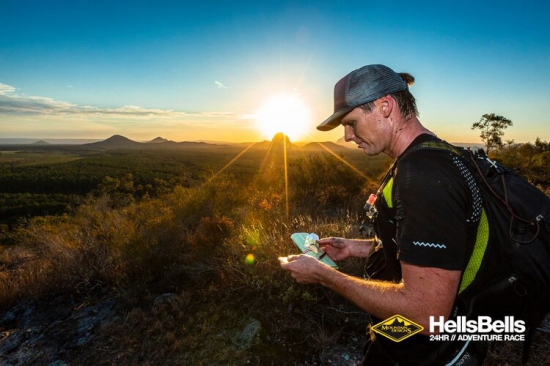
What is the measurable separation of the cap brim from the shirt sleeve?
1.59 feet

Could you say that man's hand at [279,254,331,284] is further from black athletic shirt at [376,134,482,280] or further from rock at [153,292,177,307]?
rock at [153,292,177,307]

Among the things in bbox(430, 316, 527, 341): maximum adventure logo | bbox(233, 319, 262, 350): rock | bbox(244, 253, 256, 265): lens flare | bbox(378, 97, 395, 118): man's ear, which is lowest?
bbox(233, 319, 262, 350): rock

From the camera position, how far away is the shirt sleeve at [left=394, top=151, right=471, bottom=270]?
1094 mm

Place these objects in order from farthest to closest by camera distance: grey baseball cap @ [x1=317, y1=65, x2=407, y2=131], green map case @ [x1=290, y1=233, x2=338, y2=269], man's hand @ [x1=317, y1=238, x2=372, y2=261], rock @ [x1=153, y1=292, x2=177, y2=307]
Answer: rock @ [x1=153, y1=292, x2=177, y2=307] < man's hand @ [x1=317, y1=238, x2=372, y2=261] < green map case @ [x1=290, y1=233, x2=338, y2=269] < grey baseball cap @ [x1=317, y1=65, x2=407, y2=131]

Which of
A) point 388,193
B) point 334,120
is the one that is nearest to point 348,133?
point 334,120

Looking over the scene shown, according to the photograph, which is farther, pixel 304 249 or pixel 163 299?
pixel 163 299

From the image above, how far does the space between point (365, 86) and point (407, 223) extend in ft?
2.39

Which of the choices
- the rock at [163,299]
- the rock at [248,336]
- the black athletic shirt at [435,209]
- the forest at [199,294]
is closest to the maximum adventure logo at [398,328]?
the black athletic shirt at [435,209]

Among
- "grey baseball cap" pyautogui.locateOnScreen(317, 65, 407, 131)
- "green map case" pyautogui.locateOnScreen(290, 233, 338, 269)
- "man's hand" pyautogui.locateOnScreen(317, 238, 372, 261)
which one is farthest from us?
"man's hand" pyautogui.locateOnScreen(317, 238, 372, 261)

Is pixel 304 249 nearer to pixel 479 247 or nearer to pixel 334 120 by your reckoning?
pixel 334 120

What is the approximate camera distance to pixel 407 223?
1.15 metres

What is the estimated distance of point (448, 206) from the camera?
110 centimetres

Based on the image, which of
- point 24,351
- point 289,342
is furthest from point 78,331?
point 289,342

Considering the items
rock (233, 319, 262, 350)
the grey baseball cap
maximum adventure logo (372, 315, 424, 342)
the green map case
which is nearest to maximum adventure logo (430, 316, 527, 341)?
maximum adventure logo (372, 315, 424, 342)
